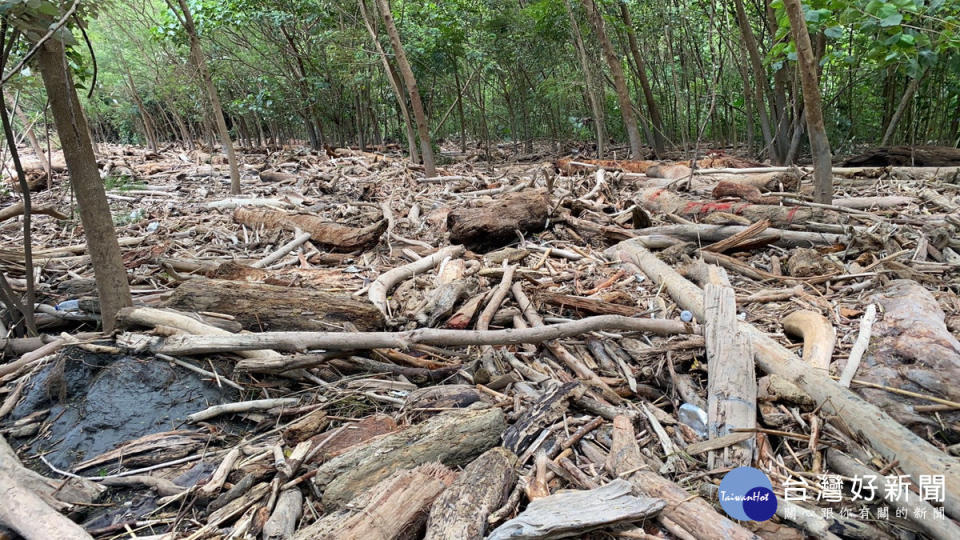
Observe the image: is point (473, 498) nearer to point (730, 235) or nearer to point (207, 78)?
point (730, 235)

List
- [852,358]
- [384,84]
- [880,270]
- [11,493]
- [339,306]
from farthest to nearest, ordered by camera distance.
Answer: [384,84] < [880,270] < [339,306] < [852,358] < [11,493]

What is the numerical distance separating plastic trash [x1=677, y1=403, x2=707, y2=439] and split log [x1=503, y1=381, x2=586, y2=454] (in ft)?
1.74

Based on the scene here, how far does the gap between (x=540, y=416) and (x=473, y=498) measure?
71 centimetres

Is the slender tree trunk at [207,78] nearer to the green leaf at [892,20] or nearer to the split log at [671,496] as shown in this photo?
the split log at [671,496]

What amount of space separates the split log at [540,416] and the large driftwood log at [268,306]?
1302 mm

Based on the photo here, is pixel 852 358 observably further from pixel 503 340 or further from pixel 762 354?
pixel 503 340

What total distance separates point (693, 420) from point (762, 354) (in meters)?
0.67

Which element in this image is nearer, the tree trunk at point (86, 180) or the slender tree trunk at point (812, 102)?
the tree trunk at point (86, 180)

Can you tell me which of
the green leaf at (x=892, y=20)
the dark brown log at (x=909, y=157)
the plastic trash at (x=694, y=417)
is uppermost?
the green leaf at (x=892, y=20)

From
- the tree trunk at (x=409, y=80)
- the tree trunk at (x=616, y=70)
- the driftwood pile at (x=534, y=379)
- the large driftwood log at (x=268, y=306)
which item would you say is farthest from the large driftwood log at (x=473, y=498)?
the tree trunk at (x=616, y=70)

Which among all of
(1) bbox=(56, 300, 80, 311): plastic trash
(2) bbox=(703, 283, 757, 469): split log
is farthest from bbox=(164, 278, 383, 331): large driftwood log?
(2) bbox=(703, 283, 757, 469): split log

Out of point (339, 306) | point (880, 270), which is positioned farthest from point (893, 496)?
point (339, 306)

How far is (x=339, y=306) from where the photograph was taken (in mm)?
3293

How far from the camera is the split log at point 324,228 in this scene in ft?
18.0
